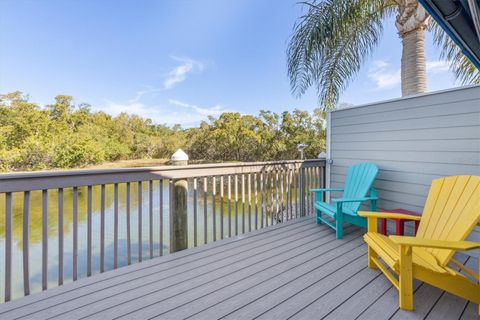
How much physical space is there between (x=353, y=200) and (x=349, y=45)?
411cm

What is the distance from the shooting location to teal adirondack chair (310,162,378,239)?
9.69ft

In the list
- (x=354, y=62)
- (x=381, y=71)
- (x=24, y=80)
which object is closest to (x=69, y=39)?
(x=24, y=80)

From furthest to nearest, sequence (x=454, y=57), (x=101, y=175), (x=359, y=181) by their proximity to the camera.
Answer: (x=454, y=57), (x=359, y=181), (x=101, y=175)

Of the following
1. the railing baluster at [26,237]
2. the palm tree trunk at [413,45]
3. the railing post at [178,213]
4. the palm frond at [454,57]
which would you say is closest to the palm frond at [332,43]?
the palm tree trunk at [413,45]

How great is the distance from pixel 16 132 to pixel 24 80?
A: 553 cm

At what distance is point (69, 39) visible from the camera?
14.5 m

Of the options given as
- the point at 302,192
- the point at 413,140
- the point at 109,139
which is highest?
the point at 109,139

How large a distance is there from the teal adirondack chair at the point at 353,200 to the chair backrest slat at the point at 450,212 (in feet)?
2.52

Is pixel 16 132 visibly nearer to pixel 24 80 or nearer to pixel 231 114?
Result: pixel 24 80

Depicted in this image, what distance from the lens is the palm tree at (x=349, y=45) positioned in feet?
15.7

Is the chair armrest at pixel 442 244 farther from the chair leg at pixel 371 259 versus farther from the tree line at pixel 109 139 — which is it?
the tree line at pixel 109 139

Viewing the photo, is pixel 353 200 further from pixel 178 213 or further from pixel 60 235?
pixel 60 235

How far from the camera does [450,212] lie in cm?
196

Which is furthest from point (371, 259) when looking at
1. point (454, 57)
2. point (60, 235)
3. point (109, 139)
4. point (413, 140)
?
point (109, 139)
